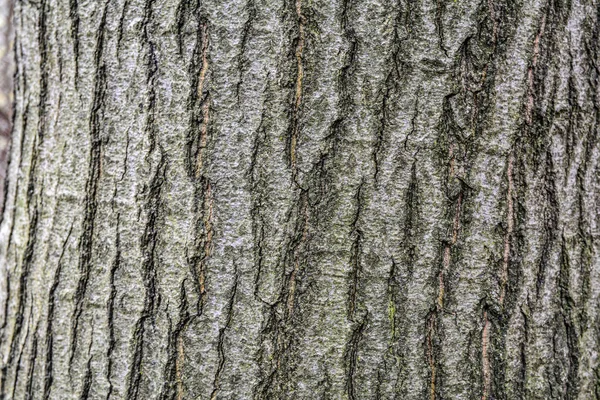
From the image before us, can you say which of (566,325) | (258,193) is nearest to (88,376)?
(258,193)

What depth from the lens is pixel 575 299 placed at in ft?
3.34

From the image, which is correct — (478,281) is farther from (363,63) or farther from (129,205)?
(129,205)

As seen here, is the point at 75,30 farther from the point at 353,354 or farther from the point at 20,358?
the point at 353,354

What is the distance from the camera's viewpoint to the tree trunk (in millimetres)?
963

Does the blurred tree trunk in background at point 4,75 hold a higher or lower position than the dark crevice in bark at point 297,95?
higher

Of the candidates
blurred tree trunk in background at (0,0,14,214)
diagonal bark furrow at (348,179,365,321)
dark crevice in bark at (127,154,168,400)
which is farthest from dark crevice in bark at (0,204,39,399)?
blurred tree trunk in background at (0,0,14,214)

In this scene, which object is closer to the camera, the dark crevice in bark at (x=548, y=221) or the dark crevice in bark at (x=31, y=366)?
the dark crevice in bark at (x=548, y=221)

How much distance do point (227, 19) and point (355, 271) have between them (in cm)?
56

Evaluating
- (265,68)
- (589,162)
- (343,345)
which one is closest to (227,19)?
(265,68)

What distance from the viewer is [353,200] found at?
967mm

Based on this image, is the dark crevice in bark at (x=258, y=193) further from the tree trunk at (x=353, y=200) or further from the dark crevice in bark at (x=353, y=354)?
the dark crevice in bark at (x=353, y=354)

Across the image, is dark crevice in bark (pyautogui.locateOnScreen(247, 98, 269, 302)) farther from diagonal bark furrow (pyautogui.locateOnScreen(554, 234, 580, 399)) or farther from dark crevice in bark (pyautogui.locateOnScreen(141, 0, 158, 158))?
diagonal bark furrow (pyautogui.locateOnScreen(554, 234, 580, 399))

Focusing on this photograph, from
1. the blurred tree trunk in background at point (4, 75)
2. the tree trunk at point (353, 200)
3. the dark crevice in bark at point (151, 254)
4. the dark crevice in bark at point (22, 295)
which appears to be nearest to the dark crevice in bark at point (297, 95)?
the tree trunk at point (353, 200)

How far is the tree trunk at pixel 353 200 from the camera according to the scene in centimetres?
96
